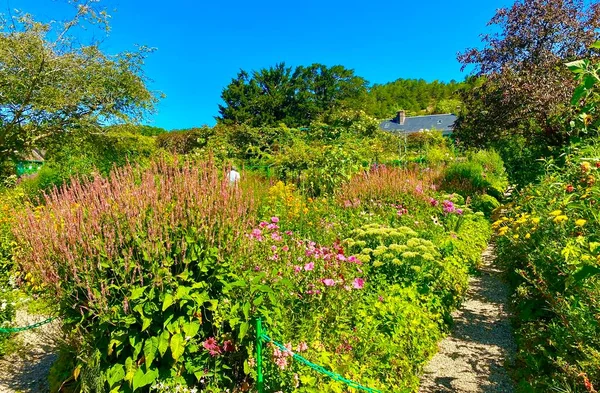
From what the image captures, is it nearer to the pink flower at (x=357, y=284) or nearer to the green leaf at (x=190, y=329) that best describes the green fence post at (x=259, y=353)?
the green leaf at (x=190, y=329)

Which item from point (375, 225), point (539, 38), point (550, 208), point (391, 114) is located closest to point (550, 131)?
point (539, 38)

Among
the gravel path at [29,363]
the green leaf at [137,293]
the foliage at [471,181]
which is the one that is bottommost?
the gravel path at [29,363]

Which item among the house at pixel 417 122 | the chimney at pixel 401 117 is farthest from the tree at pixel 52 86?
the chimney at pixel 401 117

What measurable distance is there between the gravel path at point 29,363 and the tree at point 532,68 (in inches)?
305

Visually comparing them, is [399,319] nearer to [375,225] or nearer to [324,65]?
[375,225]

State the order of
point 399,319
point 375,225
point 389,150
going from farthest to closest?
point 389,150
point 375,225
point 399,319

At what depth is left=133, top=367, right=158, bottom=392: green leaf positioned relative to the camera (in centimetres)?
181

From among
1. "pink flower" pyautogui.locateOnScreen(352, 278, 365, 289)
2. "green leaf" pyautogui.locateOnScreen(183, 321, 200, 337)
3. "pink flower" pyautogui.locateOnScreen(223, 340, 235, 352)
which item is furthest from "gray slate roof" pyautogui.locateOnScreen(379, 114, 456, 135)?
"green leaf" pyautogui.locateOnScreen(183, 321, 200, 337)

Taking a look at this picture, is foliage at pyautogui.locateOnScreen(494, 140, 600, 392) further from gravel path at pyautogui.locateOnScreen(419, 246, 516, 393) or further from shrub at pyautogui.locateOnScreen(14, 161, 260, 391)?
shrub at pyautogui.locateOnScreen(14, 161, 260, 391)

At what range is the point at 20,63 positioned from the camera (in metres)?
7.39

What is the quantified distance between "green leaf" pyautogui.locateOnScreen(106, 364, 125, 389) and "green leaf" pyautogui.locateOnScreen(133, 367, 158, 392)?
8 cm

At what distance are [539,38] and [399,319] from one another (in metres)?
7.57

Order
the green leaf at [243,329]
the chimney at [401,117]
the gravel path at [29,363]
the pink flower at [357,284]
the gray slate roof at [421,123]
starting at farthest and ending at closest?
the chimney at [401,117] < the gray slate roof at [421,123] < the gravel path at [29,363] < the pink flower at [357,284] < the green leaf at [243,329]

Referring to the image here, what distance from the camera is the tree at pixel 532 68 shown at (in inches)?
266
